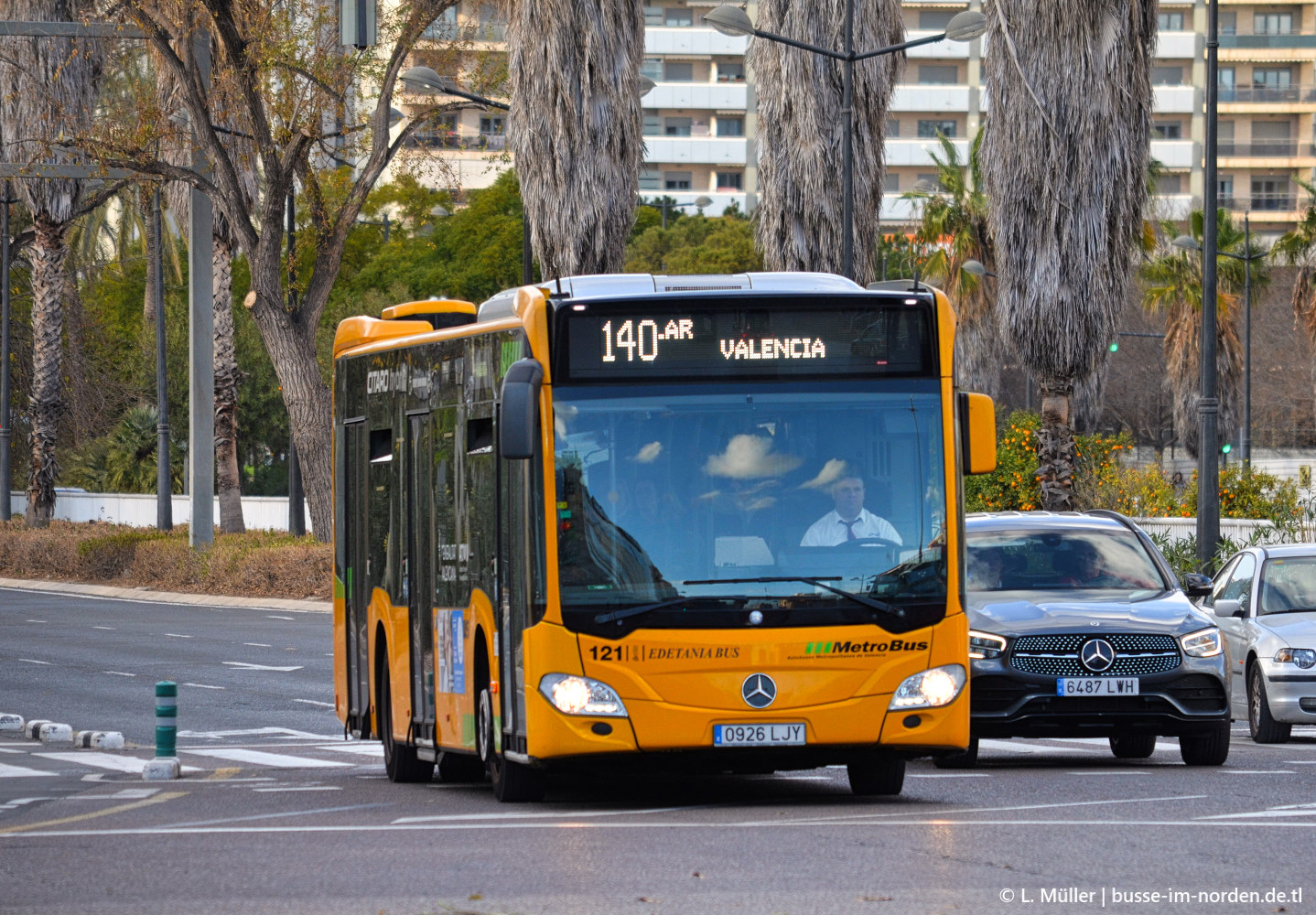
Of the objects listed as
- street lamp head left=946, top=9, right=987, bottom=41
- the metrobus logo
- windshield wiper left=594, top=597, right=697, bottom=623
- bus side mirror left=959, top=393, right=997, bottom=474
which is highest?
street lamp head left=946, top=9, right=987, bottom=41

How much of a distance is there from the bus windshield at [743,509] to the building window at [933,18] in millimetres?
103015

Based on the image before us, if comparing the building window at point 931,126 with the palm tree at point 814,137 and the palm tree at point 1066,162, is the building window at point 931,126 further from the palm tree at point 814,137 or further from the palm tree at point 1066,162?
the palm tree at point 1066,162

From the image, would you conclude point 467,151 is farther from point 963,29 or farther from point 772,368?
point 772,368

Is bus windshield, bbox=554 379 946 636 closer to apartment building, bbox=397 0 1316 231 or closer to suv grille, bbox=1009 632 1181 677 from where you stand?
suv grille, bbox=1009 632 1181 677

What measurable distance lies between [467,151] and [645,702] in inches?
4025

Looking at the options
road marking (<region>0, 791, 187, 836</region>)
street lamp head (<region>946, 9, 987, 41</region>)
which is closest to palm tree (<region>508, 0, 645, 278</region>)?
street lamp head (<region>946, 9, 987, 41</region>)

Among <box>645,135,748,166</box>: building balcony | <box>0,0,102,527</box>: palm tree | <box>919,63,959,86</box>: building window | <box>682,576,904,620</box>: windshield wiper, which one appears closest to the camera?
<box>682,576,904,620</box>: windshield wiper

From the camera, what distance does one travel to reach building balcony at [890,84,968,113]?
11131cm

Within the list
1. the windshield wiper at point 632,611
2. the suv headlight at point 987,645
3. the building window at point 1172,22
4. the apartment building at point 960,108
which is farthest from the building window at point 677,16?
the windshield wiper at point 632,611

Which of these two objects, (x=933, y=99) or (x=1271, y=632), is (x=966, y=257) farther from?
(x=933, y=99)

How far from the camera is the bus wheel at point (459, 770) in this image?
14.4 metres

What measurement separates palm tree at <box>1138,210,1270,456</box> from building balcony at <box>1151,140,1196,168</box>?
51122 mm

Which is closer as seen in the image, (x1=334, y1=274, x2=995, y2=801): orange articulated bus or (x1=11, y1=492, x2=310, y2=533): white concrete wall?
(x1=334, y1=274, x2=995, y2=801): orange articulated bus

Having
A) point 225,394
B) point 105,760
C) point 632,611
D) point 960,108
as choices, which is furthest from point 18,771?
point 960,108
